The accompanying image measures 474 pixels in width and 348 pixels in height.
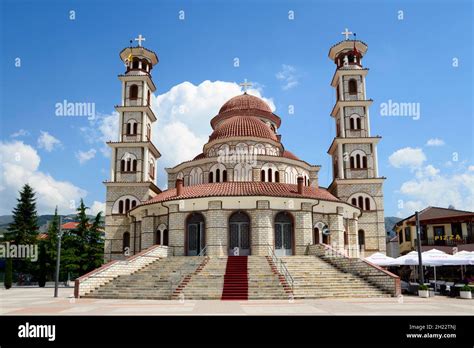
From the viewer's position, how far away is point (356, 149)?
43250 mm

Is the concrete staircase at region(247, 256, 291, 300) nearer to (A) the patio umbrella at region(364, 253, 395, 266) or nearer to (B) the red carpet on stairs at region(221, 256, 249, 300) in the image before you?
(B) the red carpet on stairs at region(221, 256, 249, 300)

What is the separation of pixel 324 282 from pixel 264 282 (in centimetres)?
325

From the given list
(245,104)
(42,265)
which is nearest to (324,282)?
(245,104)

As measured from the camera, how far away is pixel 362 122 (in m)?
44.4

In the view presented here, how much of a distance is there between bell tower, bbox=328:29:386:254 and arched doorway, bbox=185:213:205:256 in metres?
16.4

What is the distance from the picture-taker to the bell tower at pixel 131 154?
1618 inches

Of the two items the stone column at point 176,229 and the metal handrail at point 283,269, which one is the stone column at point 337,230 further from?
the stone column at point 176,229

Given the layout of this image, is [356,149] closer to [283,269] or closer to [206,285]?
[283,269]

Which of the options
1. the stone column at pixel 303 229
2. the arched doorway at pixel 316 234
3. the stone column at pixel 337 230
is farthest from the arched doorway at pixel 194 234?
the stone column at pixel 337 230

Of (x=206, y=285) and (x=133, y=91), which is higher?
(x=133, y=91)

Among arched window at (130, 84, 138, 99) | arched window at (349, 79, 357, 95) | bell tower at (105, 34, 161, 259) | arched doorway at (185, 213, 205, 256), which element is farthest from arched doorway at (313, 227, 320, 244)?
arched window at (130, 84, 138, 99)

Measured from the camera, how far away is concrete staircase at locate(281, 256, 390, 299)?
848 inches
